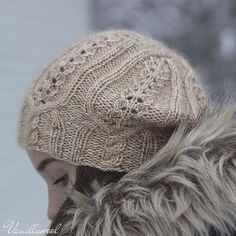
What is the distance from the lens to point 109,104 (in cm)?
108

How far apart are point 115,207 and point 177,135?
18 centimetres

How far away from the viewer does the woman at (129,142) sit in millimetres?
981

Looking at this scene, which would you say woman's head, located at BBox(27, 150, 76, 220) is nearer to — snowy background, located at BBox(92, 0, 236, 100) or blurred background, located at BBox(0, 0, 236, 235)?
blurred background, located at BBox(0, 0, 236, 235)

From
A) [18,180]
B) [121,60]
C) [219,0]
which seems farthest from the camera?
[219,0]

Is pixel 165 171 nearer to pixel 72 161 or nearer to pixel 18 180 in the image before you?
pixel 72 161

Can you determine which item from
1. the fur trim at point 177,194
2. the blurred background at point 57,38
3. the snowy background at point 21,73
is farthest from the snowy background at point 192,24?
the fur trim at point 177,194

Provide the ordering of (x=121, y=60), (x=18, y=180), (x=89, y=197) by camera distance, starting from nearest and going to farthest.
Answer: (x=89, y=197)
(x=121, y=60)
(x=18, y=180)

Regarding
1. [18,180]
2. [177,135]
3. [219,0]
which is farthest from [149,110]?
[219,0]

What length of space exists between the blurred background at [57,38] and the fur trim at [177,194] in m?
1.38

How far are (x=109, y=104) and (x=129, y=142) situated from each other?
9 centimetres

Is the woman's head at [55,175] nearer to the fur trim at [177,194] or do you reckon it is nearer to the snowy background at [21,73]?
the fur trim at [177,194]

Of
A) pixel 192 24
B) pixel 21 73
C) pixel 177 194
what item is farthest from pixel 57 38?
pixel 177 194

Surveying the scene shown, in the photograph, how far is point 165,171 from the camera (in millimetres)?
1013

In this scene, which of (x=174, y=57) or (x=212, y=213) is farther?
(x=174, y=57)
